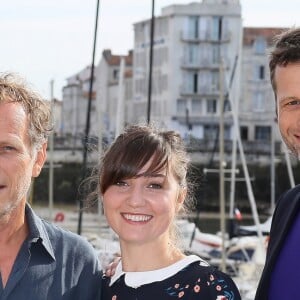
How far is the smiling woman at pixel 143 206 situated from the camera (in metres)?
3.57

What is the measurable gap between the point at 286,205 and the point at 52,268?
0.94 metres

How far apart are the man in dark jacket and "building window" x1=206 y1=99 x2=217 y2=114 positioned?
5940 cm

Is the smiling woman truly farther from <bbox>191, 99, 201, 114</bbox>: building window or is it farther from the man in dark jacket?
<bbox>191, 99, 201, 114</bbox>: building window

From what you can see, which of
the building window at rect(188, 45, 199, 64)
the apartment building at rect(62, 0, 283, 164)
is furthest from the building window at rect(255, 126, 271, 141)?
the building window at rect(188, 45, 199, 64)

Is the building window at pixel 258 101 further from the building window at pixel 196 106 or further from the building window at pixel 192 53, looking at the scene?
the building window at pixel 192 53

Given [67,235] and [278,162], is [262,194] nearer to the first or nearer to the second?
[278,162]

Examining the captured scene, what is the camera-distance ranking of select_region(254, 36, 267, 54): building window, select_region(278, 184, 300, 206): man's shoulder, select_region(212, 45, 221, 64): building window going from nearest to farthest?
select_region(278, 184, 300, 206): man's shoulder → select_region(212, 45, 221, 64): building window → select_region(254, 36, 267, 54): building window

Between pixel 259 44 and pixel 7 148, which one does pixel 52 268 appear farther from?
pixel 259 44

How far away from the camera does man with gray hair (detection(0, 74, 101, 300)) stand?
3342mm

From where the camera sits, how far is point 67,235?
11.8 ft

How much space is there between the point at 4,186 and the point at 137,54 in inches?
2526

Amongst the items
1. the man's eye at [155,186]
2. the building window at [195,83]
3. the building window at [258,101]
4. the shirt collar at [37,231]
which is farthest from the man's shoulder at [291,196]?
the building window at [195,83]

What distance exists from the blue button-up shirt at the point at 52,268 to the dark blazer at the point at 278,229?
2.03ft

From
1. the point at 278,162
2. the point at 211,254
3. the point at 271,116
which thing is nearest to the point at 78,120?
the point at 271,116
